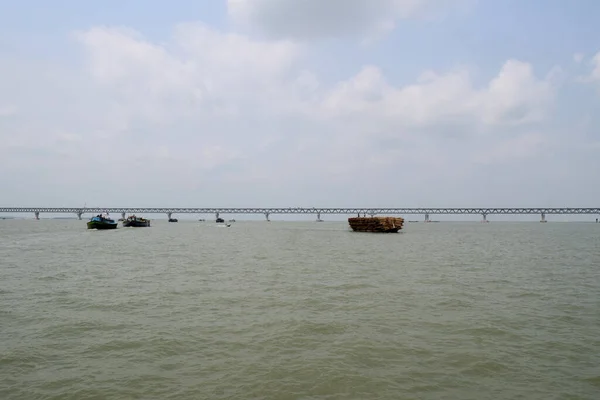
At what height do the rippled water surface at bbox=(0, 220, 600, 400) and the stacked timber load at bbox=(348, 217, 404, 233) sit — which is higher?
the stacked timber load at bbox=(348, 217, 404, 233)

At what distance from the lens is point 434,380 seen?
Result: 26.1ft

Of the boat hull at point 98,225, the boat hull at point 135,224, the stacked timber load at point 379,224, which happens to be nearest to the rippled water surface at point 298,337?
the stacked timber load at point 379,224

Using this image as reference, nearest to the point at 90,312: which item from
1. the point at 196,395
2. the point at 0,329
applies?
the point at 0,329

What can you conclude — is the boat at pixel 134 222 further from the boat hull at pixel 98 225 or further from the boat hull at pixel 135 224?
the boat hull at pixel 98 225

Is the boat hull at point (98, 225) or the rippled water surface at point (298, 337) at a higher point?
the boat hull at point (98, 225)

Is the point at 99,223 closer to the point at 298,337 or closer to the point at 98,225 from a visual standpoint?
the point at 98,225

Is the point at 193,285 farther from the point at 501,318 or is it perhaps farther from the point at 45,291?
the point at 501,318

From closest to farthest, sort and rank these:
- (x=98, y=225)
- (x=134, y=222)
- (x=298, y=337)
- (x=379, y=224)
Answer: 1. (x=298, y=337)
2. (x=379, y=224)
3. (x=98, y=225)
4. (x=134, y=222)

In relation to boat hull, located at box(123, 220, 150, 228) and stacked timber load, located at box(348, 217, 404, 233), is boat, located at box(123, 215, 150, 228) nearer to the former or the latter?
boat hull, located at box(123, 220, 150, 228)

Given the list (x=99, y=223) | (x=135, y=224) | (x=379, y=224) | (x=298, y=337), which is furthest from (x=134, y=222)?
(x=298, y=337)

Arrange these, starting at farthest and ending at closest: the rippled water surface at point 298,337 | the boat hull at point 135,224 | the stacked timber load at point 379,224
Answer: the boat hull at point 135,224
the stacked timber load at point 379,224
the rippled water surface at point 298,337

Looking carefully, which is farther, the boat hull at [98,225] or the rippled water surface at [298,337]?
the boat hull at [98,225]

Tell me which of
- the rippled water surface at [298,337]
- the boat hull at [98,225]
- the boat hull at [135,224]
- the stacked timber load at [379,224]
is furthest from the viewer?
the boat hull at [135,224]

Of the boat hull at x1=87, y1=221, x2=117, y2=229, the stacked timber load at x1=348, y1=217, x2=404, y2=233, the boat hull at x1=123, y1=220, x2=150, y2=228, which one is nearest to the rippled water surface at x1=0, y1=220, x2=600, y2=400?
the stacked timber load at x1=348, y1=217, x2=404, y2=233
